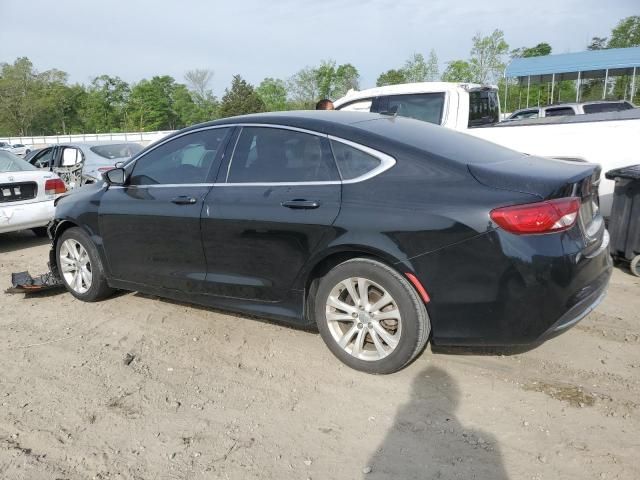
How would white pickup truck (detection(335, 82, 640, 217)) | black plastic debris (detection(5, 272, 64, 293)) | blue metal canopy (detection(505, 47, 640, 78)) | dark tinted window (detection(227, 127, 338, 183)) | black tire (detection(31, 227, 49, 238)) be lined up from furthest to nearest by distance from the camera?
A: blue metal canopy (detection(505, 47, 640, 78)) → black tire (detection(31, 227, 49, 238)) → white pickup truck (detection(335, 82, 640, 217)) → black plastic debris (detection(5, 272, 64, 293)) → dark tinted window (detection(227, 127, 338, 183))

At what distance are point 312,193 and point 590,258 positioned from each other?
5.56 ft

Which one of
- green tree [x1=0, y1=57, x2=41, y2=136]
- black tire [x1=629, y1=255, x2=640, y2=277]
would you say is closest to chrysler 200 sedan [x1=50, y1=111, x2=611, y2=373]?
black tire [x1=629, y1=255, x2=640, y2=277]

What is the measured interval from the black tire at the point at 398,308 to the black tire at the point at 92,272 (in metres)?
2.37

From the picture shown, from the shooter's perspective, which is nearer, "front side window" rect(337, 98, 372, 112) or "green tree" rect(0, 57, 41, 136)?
"front side window" rect(337, 98, 372, 112)

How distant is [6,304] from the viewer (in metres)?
5.00

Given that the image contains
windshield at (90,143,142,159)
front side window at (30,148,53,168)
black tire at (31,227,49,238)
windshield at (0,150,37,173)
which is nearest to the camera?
windshield at (0,150,37,173)

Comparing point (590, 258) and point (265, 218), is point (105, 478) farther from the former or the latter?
point (590, 258)

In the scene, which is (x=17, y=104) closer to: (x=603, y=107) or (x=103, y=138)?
(x=103, y=138)

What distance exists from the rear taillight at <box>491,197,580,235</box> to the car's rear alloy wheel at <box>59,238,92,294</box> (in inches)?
147

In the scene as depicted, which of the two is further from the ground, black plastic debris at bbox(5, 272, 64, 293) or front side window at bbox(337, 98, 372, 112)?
front side window at bbox(337, 98, 372, 112)

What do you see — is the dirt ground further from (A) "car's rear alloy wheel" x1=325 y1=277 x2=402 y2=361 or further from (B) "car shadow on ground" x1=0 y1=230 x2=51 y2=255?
(B) "car shadow on ground" x1=0 y1=230 x2=51 y2=255

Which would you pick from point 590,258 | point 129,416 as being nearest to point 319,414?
point 129,416

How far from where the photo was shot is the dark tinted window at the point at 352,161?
3230 millimetres

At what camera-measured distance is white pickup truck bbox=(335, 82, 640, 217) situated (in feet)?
19.8
